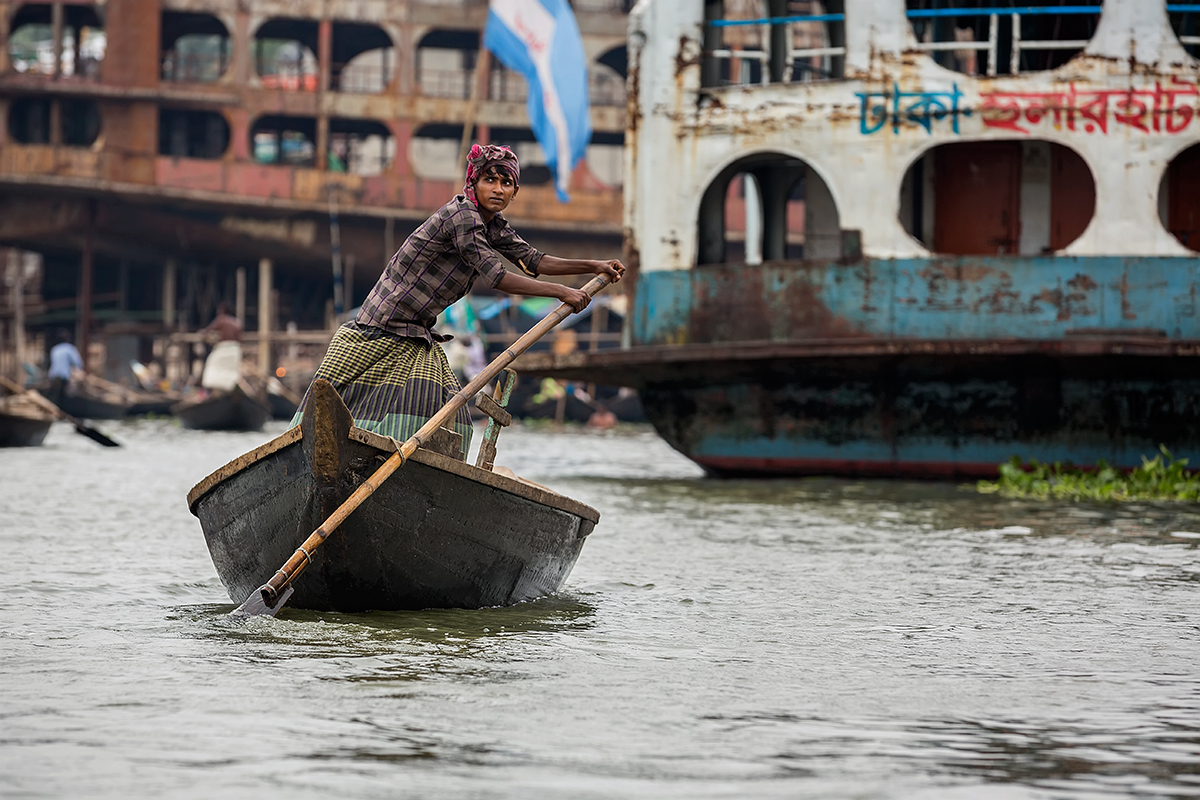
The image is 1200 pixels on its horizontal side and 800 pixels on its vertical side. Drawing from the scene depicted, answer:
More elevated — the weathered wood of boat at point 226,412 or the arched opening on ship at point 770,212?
the arched opening on ship at point 770,212

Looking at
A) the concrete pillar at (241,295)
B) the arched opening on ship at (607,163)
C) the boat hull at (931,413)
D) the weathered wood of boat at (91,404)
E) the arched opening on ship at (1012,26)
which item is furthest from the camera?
the arched opening on ship at (607,163)

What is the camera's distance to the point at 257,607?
18.4 feet

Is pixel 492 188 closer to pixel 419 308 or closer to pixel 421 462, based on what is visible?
pixel 419 308

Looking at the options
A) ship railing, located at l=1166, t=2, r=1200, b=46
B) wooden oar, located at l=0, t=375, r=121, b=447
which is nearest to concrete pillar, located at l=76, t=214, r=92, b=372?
wooden oar, located at l=0, t=375, r=121, b=447

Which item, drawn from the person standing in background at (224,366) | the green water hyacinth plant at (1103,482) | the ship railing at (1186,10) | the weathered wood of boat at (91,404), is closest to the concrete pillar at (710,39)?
the ship railing at (1186,10)

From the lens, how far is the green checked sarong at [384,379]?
5.97 m

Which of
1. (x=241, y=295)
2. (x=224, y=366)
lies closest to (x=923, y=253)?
(x=224, y=366)

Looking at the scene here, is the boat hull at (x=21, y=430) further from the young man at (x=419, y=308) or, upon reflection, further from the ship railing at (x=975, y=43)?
the young man at (x=419, y=308)

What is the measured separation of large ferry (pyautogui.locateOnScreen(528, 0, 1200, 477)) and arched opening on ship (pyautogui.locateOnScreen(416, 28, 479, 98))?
22294 millimetres

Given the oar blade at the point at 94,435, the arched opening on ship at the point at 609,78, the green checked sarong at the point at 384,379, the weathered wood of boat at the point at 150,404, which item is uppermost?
the arched opening on ship at the point at 609,78

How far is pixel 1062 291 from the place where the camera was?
39.0 ft

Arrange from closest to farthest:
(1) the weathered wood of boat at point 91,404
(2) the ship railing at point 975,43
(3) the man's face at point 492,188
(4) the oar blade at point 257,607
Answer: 1. (4) the oar blade at point 257,607
2. (3) the man's face at point 492,188
3. (2) the ship railing at point 975,43
4. (1) the weathered wood of boat at point 91,404

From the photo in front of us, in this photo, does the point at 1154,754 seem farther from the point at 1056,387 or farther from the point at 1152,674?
the point at 1056,387

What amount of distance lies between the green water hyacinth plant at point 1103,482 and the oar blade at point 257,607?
23.4 feet
